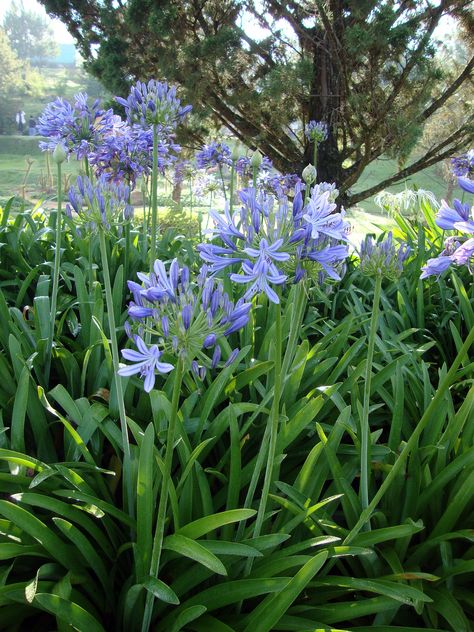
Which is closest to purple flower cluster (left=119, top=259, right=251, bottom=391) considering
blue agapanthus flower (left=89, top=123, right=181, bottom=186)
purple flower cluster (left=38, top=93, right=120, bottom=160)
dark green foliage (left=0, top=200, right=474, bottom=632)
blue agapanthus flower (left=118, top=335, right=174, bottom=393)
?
blue agapanthus flower (left=118, top=335, right=174, bottom=393)

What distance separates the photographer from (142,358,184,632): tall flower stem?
3.65ft

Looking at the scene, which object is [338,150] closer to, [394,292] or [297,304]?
[394,292]

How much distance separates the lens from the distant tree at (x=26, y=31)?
8831 centimetres

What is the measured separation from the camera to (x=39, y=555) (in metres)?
1.53

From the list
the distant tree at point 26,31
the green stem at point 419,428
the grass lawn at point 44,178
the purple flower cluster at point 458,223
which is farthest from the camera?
the distant tree at point 26,31

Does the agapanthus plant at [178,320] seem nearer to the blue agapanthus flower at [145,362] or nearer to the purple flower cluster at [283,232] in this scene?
the blue agapanthus flower at [145,362]

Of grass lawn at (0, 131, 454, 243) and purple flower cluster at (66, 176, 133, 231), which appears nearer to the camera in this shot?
purple flower cluster at (66, 176, 133, 231)

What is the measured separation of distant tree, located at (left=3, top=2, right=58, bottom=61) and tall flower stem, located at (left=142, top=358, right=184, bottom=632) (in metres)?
101

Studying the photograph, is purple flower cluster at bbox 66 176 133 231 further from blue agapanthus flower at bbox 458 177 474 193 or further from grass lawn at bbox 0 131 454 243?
grass lawn at bbox 0 131 454 243

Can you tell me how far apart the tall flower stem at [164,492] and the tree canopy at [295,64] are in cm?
747

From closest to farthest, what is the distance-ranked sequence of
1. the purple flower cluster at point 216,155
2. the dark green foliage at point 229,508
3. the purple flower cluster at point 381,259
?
the dark green foliage at point 229,508 < the purple flower cluster at point 381,259 < the purple flower cluster at point 216,155

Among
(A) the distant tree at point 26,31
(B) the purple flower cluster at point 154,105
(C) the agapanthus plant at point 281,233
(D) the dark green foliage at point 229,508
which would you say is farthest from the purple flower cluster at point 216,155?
(A) the distant tree at point 26,31

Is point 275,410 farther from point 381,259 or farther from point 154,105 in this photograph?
point 154,105

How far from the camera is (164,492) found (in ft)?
4.05
